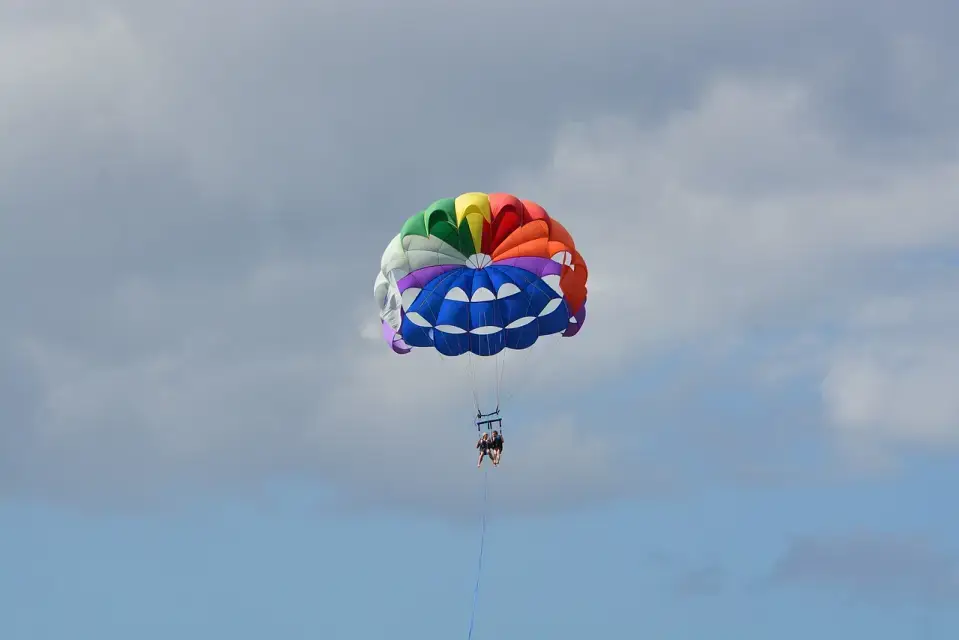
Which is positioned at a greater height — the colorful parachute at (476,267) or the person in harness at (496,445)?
the colorful parachute at (476,267)

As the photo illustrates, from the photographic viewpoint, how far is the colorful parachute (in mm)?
68500

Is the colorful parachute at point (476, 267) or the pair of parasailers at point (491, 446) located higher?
the colorful parachute at point (476, 267)

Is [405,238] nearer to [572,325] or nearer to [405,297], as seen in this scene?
[405,297]

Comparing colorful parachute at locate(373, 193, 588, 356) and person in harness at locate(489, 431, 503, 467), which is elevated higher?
colorful parachute at locate(373, 193, 588, 356)

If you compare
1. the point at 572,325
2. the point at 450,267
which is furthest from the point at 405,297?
the point at 572,325

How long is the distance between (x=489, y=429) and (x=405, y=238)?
7.82 m

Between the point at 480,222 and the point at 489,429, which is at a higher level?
the point at 480,222

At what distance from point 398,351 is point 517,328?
4885 mm

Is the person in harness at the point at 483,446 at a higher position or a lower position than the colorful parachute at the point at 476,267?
lower

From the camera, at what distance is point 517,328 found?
230 feet

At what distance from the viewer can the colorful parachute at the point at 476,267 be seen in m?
68.5

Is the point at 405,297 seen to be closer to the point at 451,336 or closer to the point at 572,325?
the point at 451,336

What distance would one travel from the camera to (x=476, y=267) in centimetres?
6956

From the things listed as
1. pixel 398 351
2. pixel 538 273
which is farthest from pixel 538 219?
pixel 398 351
